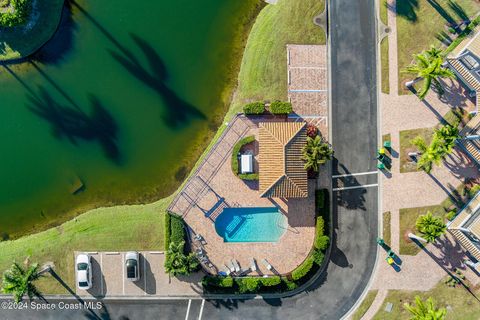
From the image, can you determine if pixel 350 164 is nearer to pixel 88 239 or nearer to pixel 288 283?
pixel 288 283

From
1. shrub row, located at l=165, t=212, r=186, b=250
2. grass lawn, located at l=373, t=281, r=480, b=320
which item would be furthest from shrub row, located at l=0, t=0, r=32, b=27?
grass lawn, located at l=373, t=281, r=480, b=320

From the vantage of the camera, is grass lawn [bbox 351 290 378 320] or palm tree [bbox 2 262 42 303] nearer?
palm tree [bbox 2 262 42 303]

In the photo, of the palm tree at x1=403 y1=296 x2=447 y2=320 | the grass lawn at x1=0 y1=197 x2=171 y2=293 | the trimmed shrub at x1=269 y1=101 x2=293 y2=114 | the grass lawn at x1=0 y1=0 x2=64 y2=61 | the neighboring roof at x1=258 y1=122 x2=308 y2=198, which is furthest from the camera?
the grass lawn at x1=0 y1=197 x2=171 y2=293

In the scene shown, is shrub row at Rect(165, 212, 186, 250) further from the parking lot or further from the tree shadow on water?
the tree shadow on water

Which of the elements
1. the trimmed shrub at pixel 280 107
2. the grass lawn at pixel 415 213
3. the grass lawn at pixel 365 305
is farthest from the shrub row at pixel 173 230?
the grass lawn at pixel 415 213

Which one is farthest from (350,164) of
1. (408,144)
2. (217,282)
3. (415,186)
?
(217,282)

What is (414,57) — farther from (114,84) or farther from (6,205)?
(6,205)

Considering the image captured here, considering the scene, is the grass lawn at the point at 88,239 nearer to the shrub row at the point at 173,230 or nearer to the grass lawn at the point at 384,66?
the shrub row at the point at 173,230
